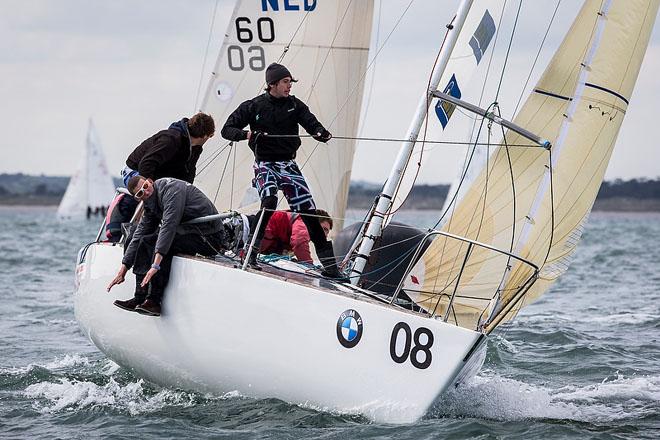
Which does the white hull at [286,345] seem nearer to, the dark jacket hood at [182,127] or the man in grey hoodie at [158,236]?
the man in grey hoodie at [158,236]

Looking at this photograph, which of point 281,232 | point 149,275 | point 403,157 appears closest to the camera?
point 149,275

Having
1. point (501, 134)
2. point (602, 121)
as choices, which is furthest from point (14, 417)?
point (602, 121)

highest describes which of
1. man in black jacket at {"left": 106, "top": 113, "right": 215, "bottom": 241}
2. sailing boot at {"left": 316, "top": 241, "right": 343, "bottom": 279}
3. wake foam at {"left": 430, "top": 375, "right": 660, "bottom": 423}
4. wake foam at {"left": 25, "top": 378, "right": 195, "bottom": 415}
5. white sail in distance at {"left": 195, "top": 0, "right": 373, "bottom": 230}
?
white sail in distance at {"left": 195, "top": 0, "right": 373, "bottom": 230}

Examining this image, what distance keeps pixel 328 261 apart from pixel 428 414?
153 centimetres

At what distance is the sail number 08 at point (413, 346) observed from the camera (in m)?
5.87

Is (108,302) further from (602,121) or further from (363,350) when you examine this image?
(602,121)

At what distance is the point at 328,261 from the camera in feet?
23.9

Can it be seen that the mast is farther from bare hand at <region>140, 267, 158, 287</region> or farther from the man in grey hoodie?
bare hand at <region>140, 267, 158, 287</region>

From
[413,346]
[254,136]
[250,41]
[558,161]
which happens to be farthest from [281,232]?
[413,346]

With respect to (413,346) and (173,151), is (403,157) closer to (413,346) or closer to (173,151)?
(173,151)

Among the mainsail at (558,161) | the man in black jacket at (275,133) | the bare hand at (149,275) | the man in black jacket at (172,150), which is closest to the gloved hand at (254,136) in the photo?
the man in black jacket at (275,133)

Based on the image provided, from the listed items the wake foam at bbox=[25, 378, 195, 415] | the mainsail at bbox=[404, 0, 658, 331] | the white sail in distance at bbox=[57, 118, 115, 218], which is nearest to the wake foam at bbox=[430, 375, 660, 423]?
the mainsail at bbox=[404, 0, 658, 331]

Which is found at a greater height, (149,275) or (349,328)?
(149,275)

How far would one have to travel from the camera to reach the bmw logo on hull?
5.95 m
